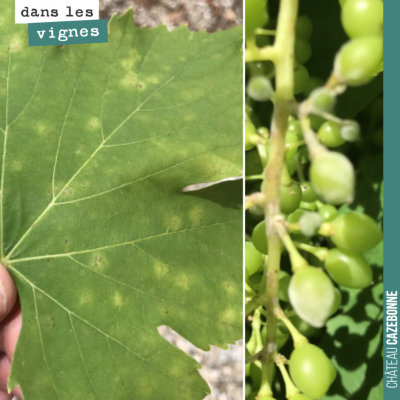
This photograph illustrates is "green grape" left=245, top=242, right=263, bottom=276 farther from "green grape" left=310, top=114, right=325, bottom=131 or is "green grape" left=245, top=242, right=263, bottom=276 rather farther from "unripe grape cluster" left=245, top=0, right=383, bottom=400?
"green grape" left=310, top=114, right=325, bottom=131

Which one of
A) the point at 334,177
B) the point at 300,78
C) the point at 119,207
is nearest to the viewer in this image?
the point at 334,177

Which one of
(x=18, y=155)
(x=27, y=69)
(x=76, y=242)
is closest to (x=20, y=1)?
(x=27, y=69)

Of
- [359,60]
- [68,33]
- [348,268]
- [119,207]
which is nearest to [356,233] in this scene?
[348,268]

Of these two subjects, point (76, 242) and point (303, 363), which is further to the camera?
point (76, 242)

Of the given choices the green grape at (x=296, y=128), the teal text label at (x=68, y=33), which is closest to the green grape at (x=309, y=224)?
the green grape at (x=296, y=128)

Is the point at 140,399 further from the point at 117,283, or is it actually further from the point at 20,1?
the point at 20,1

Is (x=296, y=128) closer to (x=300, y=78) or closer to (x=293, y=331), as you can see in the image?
(x=300, y=78)

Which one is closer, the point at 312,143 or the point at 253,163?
the point at 312,143
